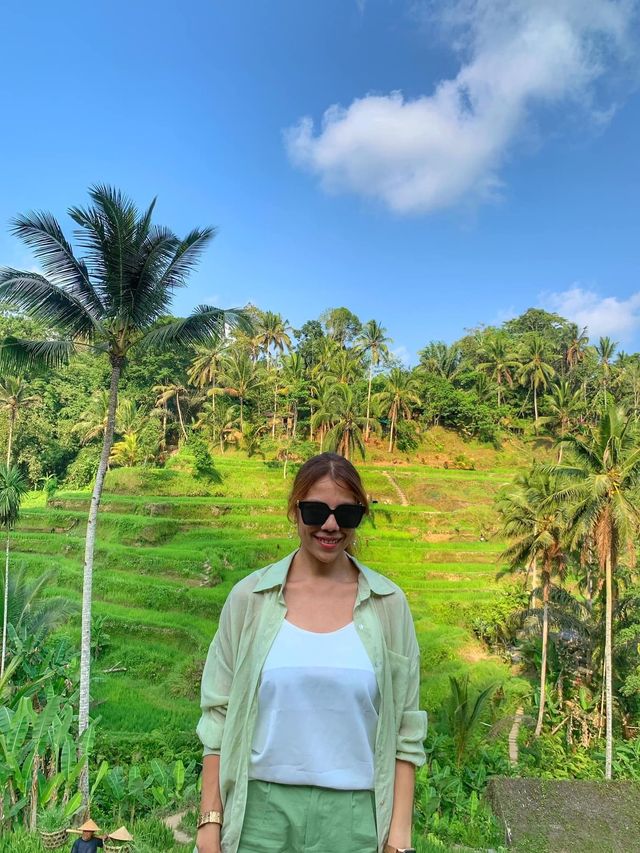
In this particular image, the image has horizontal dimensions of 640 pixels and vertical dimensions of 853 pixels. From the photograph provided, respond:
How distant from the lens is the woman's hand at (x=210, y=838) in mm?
1687

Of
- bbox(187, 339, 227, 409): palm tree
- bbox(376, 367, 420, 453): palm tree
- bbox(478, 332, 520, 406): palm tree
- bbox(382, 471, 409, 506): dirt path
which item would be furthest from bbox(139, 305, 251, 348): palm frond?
bbox(478, 332, 520, 406): palm tree

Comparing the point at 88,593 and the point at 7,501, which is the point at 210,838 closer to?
the point at 88,593

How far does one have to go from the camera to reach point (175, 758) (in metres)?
10.9

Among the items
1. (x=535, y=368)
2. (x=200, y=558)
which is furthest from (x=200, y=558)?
(x=535, y=368)

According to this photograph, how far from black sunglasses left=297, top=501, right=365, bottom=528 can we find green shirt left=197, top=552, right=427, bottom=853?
19cm

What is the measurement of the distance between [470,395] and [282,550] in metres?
28.9

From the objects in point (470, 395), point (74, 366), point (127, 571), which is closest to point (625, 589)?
point (127, 571)

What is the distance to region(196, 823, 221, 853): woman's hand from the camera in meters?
1.69

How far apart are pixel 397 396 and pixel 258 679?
4238 centimetres

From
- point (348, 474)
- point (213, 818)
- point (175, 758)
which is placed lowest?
point (175, 758)

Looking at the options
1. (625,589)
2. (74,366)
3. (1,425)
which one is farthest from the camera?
(74,366)

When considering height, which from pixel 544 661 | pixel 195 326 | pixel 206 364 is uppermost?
pixel 206 364

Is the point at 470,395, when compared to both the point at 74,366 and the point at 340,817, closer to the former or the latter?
the point at 74,366

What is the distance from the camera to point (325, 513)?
6.01 ft
